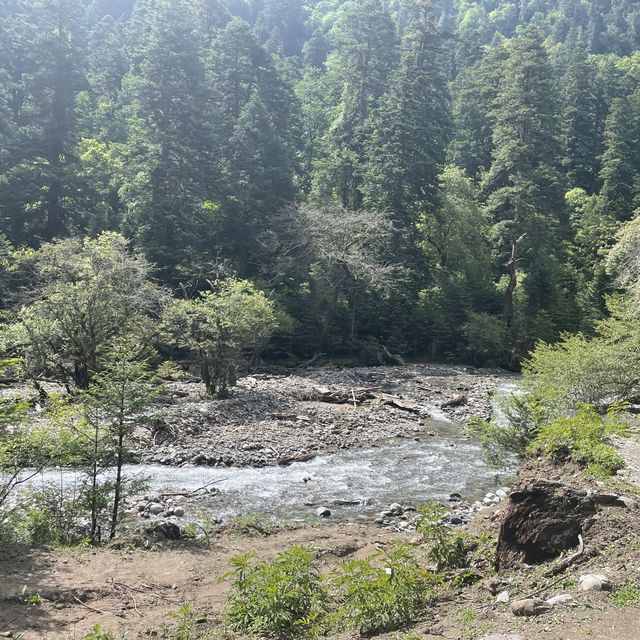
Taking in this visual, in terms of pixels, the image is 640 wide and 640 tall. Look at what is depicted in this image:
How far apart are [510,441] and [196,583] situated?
705 centimetres

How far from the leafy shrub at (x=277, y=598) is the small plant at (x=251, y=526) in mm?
3583

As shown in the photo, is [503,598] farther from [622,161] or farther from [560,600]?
[622,161]

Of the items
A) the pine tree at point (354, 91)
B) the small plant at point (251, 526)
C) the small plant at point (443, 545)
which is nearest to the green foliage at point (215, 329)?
the small plant at point (251, 526)

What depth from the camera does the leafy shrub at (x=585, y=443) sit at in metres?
8.76

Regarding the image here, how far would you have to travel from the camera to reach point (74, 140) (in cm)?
3775

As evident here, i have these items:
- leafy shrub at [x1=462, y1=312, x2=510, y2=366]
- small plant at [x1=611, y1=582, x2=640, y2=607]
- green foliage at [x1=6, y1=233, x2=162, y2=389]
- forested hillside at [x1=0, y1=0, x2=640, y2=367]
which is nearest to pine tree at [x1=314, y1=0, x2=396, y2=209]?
forested hillside at [x1=0, y1=0, x2=640, y2=367]

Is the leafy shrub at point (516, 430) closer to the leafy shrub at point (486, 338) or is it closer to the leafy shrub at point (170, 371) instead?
the leafy shrub at point (170, 371)

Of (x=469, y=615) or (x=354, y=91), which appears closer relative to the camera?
(x=469, y=615)

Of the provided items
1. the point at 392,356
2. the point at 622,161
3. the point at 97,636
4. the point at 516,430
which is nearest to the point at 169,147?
the point at 392,356

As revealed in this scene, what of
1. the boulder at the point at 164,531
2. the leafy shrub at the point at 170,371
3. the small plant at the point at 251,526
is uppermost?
the boulder at the point at 164,531

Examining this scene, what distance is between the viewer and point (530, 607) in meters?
5.87

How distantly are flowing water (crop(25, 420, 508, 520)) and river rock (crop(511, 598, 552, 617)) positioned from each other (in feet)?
23.8

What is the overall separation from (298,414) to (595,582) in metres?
15.4

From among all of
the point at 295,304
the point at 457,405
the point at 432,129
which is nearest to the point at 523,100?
the point at 432,129
